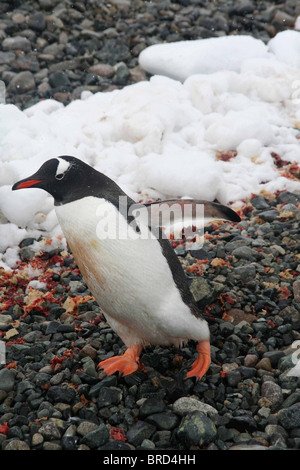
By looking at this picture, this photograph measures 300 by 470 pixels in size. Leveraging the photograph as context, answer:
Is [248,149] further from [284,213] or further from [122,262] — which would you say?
[122,262]

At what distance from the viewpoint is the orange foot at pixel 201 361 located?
9.11 ft

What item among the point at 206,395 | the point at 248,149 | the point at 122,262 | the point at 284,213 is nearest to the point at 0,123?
the point at 248,149

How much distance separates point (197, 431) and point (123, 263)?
790 millimetres

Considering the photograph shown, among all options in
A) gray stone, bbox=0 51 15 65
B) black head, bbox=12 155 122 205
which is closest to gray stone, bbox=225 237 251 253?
black head, bbox=12 155 122 205

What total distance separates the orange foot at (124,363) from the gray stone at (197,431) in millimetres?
470

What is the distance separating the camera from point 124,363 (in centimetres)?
285

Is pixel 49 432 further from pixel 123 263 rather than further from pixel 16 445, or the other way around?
pixel 123 263

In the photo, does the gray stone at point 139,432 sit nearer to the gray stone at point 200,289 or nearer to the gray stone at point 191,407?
the gray stone at point 191,407

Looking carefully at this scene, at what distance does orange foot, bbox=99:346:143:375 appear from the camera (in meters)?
2.82

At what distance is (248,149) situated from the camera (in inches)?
203

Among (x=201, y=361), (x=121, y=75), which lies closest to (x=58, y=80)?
(x=121, y=75)

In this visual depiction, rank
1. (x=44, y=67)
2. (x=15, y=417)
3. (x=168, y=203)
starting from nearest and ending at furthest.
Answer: (x=15, y=417) < (x=168, y=203) < (x=44, y=67)

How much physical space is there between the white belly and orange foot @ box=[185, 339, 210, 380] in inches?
Result: 4.7
